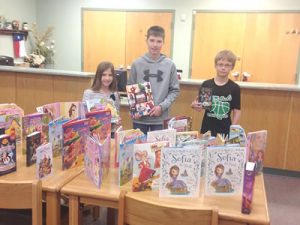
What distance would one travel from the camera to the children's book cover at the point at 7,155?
1532mm

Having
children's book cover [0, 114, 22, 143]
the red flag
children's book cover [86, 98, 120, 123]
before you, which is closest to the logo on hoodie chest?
children's book cover [86, 98, 120, 123]

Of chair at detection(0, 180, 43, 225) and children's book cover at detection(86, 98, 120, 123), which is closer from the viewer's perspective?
chair at detection(0, 180, 43, 225)

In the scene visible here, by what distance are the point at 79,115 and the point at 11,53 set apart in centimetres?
422

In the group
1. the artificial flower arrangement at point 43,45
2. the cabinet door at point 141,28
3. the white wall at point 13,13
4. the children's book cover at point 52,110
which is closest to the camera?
the children's book cover at point 52,110

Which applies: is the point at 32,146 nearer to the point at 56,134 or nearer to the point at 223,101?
the point at 56,134

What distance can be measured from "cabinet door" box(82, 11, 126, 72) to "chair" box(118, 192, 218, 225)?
16.0 feet

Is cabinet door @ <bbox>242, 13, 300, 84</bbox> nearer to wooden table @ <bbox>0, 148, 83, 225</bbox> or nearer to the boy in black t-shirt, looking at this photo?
the boy in black t-shirt

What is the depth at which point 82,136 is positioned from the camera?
1.70m

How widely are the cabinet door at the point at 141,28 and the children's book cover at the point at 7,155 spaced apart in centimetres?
440

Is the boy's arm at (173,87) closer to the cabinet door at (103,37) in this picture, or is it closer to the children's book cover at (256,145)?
the children's book cover at (256,145)

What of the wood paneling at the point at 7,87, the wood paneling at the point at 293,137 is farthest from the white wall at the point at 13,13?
the wood paneling at the point at 293,137

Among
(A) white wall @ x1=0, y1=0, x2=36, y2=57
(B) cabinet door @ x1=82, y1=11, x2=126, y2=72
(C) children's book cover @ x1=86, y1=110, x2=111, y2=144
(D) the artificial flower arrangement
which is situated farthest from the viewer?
(D) the artificial flower arrangement

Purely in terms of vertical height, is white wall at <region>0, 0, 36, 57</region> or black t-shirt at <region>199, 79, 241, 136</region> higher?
white wall at <region>0, 0, 36, 57</region>

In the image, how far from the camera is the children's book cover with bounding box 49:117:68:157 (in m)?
1.71
